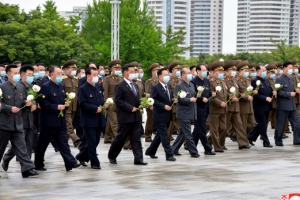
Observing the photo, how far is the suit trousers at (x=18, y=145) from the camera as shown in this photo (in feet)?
43.1

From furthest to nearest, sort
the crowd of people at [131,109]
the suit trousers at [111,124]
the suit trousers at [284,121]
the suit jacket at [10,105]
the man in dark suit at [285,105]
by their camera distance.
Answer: the suit trousers at [284,121]
the man in dark suit at [285,105]
the suit trousers at [111,124]
the crowd of people at [131,109]
the suit jacket at [10,105]

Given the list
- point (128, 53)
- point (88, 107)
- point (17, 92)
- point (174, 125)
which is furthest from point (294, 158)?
point (128, 53)

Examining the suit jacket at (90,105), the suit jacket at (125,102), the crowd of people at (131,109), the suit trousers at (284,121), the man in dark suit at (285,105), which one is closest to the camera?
the crowd of people at (131,109)

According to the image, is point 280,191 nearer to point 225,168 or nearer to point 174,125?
point 225,168

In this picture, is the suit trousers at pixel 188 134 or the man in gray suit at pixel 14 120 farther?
the suit trousers at pixel 188 134

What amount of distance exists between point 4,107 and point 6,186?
1.45 metres

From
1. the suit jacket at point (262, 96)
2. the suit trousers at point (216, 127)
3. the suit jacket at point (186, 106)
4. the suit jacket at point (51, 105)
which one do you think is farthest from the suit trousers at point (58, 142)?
the suit jacket at point (262, 96)

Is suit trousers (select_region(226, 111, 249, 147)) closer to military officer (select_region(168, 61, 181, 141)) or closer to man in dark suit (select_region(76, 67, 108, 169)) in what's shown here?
military officer (select_region(168, 61, 181, 141))

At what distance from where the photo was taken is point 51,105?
1391cm

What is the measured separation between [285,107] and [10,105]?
8080 mm

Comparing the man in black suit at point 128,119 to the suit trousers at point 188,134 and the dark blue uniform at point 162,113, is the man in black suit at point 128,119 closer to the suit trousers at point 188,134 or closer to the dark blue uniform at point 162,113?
the dark blue uniform at point 162,113

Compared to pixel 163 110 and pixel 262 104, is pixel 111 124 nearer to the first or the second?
pixel 163 110

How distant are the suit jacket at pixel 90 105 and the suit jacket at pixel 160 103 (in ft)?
5.30

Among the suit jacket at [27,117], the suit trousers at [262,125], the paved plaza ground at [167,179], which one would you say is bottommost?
Result: the paved plaza ground at [167,179]
